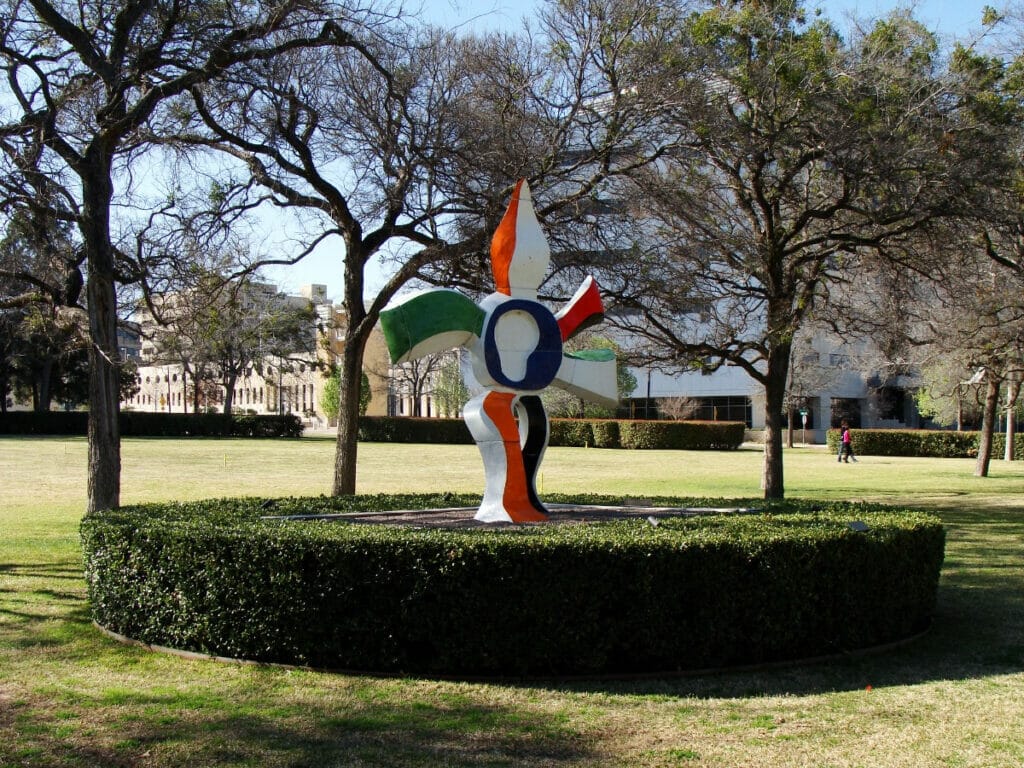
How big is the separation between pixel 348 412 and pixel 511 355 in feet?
19.7

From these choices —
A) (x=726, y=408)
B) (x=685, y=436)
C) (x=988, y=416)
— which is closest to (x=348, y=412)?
(x=988, y=416)

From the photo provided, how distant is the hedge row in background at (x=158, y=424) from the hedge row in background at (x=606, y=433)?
632cm

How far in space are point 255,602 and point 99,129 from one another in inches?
263

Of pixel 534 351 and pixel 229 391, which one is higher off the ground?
pixel 229 391

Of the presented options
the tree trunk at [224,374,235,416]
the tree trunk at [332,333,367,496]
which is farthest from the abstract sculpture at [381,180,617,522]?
the tree trunk at [224,374,235,416]

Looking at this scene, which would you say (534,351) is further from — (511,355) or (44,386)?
(44,386)

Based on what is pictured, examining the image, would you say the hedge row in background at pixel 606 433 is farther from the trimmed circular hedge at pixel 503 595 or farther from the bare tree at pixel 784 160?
the trimmed circular hedge at pixel 503 595

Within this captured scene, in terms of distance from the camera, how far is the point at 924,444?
48000 millimetres

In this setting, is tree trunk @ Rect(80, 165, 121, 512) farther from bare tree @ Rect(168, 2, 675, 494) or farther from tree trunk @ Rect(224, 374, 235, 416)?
tree trunk @ Rect(224, 374, 235, 416)

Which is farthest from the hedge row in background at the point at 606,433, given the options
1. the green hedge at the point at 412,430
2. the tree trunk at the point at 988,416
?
the tree trunk at the point at 988,416

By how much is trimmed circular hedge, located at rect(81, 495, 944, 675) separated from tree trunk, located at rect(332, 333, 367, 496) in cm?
750

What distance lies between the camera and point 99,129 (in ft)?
36.3

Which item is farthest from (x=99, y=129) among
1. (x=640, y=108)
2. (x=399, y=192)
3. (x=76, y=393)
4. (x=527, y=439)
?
(x=76, y=393)

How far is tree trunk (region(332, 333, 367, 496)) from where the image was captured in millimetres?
15391
